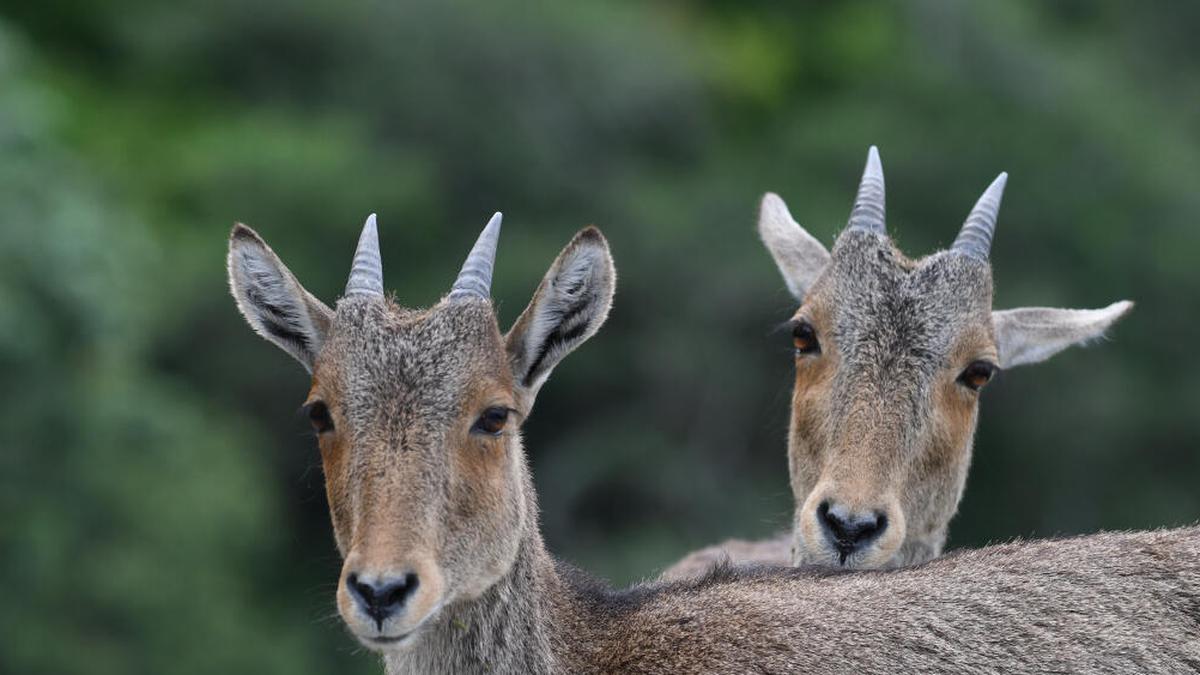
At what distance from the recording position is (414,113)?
6862 centimetres

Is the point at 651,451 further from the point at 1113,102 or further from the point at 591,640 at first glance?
the point at 591,640

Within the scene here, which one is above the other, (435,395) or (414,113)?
(414,113)

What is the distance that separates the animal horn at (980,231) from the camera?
14.8 metres

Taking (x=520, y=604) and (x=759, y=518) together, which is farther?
(x=759, y=518)

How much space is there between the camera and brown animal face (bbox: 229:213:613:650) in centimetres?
1082

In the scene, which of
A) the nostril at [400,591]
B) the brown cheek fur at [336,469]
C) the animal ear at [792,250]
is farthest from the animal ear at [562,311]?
the animal ear at [792,250]

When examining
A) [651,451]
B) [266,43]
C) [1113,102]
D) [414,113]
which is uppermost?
[266,43]

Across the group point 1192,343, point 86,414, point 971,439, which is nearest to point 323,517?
point 86,414

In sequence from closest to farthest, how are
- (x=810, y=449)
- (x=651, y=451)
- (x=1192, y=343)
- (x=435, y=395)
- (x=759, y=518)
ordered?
(x=435, y=395), (x=810, y=449), (x=759, y=518), (x=651, y=451), (x=1192, y=343)

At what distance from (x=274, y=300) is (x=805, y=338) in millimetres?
4213

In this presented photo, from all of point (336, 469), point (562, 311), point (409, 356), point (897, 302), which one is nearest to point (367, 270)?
point (409, 356)

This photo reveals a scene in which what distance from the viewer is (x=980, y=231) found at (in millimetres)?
14977

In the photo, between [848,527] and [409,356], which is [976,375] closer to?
[848,527]

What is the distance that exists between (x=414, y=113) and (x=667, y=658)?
5833 centimetres
